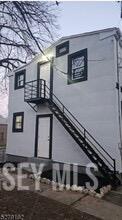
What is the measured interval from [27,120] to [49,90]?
2.52m

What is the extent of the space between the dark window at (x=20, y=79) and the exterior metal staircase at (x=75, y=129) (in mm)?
882

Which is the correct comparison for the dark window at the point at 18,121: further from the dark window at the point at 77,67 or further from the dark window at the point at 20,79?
the dark window at the point at 77,67

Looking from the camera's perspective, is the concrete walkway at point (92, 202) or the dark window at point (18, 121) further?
the dark window at point (18, 121)

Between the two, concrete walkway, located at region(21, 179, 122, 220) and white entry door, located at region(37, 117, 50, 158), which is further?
white entry door, located at region(37, 117, 50, 158)

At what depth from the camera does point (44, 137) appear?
36.5ft

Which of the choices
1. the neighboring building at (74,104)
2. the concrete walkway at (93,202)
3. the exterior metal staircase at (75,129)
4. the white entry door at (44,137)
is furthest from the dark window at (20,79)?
the concrete walkway at (93,202)

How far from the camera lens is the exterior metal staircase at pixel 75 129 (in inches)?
303

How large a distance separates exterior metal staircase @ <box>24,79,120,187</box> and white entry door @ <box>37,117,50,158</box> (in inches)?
42.3

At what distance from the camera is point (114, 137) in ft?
26.8

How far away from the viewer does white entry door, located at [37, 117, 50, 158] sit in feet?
35.7

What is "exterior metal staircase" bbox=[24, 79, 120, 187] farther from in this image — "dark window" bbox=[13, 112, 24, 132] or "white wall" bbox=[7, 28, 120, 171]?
"dark window" bbox=[13, 112, 24, 132]

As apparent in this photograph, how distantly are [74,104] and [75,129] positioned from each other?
1435mm

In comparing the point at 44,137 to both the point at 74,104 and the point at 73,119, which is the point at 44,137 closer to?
the point at 73,119

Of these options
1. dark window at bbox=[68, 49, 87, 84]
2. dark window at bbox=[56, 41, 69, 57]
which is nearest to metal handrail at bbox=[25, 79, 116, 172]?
dark window at bbox=[68, 49, 87, 84]
